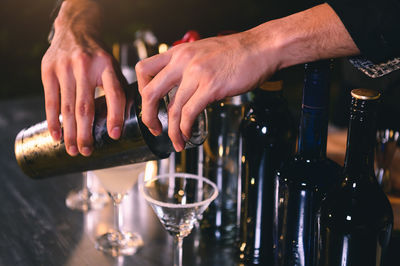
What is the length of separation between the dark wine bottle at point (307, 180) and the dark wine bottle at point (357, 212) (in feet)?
0.12

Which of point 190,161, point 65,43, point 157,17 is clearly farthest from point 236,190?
point 157,17

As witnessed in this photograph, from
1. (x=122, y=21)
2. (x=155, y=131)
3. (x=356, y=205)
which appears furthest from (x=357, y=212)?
(x=122, y=21)

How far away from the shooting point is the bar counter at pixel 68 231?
0.94 m

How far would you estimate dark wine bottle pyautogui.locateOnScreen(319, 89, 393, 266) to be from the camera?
2.18ft

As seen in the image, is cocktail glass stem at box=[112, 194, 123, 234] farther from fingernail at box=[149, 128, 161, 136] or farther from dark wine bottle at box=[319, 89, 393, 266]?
dark wine bottle at box=[319, 89, 393, 266]

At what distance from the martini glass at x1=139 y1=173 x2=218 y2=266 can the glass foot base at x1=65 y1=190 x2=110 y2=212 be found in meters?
0.30

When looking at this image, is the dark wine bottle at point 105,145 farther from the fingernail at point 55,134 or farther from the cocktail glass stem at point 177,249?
the cocktail glass stem at point 177,249

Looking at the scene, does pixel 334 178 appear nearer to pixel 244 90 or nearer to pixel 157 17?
pixel 244 90

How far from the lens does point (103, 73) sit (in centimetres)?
95

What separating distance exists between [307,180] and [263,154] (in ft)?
0.39

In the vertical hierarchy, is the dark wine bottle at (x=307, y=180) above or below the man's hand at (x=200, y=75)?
below

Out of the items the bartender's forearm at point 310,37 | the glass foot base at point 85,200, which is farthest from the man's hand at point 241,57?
the glass foot base at point 85,200

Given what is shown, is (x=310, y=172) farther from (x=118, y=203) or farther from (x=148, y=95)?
(x=118, y=203)

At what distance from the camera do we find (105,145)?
86cm
